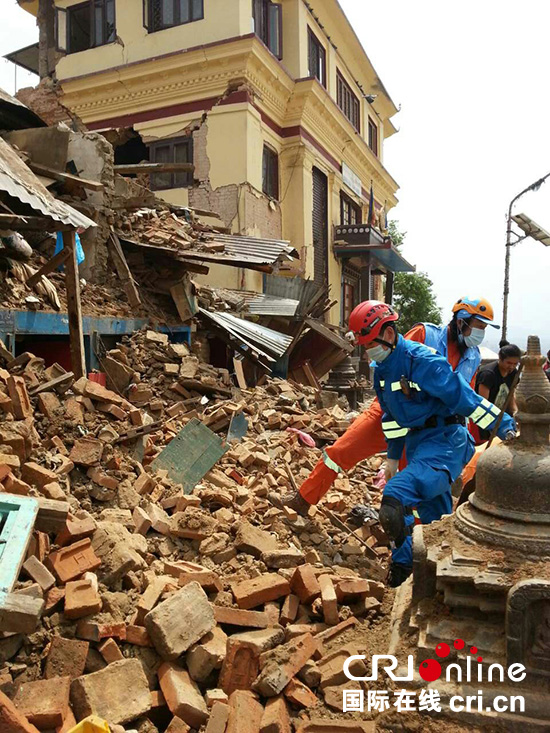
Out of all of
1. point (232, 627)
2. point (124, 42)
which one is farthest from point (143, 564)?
point (124, 42)

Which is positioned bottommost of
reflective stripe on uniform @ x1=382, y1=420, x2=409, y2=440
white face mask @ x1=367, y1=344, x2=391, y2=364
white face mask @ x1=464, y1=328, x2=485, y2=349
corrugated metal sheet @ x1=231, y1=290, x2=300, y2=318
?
reflective stripe on uniform @ x1=382, y1=420, x2=409, y2=440

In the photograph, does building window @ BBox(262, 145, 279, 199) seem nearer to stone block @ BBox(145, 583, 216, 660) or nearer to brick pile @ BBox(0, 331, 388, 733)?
brick pile @ BBox(0, 331, 388, 733)

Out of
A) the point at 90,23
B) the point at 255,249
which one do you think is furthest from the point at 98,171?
the point at 90,23

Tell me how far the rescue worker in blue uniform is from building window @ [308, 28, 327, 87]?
15.7 metres

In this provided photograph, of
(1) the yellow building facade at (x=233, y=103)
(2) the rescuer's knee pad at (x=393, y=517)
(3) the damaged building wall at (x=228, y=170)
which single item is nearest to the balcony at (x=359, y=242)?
(1) the yellow building facade at (x=233, y=103)

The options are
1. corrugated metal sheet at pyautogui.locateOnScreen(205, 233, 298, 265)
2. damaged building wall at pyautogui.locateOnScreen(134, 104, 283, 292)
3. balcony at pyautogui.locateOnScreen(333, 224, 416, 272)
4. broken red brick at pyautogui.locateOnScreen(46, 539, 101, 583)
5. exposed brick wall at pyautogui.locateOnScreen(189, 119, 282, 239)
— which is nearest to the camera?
broken red brick at pyautogui.locateOnScreen(46, 539, 101, 583)

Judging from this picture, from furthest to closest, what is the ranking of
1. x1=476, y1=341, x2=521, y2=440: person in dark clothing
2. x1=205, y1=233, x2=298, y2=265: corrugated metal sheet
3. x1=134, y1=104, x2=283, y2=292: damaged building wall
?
1. x1=134, y1=104, x2=283, y2=292: damaged building wall
2. x1=205, y1=233, x2=298, y2=265: corrugated metal sheet
3. x1=476, y1=341, x2=521, y2=440: person in dark clothing

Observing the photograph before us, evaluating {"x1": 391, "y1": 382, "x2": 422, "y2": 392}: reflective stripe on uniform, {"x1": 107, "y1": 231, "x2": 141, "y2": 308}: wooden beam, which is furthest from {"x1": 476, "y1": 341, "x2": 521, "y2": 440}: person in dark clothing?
{"x1": 107, "y1": 231, "x2": 141, "y2": 308}: wooden beam

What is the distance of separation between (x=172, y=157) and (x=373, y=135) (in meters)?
12.5

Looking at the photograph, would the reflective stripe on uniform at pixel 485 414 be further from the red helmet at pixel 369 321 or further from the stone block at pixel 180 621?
the stone block at pixel 180 621

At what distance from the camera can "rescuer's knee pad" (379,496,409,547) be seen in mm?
3508

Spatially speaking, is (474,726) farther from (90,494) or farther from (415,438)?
(90,494)

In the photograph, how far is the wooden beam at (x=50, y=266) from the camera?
5629 mm

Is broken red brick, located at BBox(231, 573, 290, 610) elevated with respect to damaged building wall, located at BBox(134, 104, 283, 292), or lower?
lower
